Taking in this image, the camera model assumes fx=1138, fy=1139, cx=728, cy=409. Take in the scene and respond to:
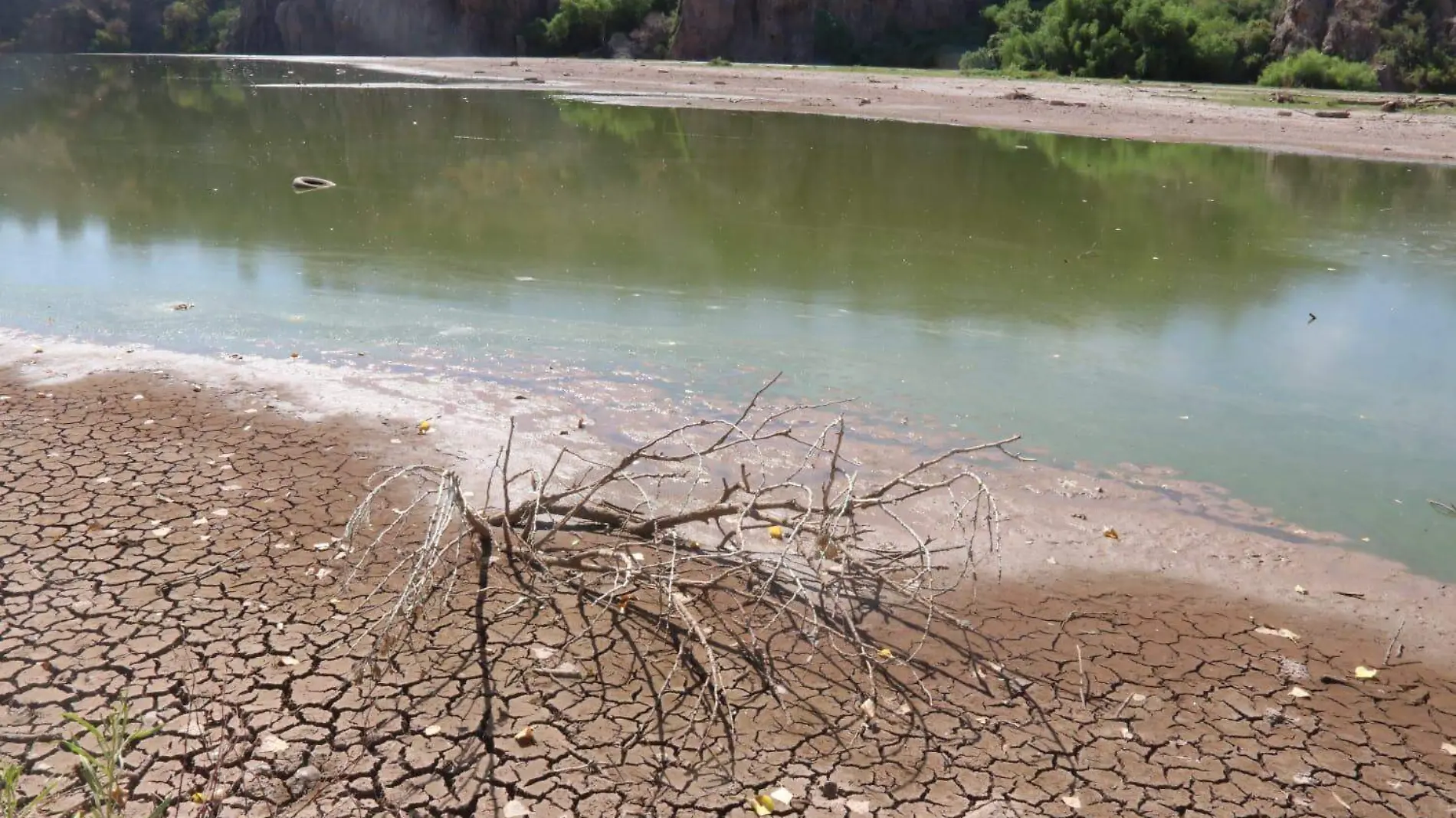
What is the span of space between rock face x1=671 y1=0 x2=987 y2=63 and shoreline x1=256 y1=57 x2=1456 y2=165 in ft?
40.2

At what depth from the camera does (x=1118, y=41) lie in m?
42.7

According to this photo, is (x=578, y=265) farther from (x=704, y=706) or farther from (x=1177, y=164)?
(x=1177, y=164)

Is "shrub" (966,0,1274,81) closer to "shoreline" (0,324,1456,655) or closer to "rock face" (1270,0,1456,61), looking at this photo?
"rock face" (1270,0,1456,61)

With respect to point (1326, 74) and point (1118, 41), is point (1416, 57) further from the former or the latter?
point (1118, 41)

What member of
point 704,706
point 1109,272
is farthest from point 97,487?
point 1109,272

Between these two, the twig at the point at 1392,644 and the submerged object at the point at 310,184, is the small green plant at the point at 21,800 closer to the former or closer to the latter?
the twig at the point at 1392,644

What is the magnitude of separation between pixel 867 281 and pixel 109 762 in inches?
335

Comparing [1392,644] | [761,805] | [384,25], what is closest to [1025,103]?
[1392,644]

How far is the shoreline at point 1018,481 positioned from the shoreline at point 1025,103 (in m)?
18.8

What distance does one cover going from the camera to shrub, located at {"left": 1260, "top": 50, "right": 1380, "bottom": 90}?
37188mm

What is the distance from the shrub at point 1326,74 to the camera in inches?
1464

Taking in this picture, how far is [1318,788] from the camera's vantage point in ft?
12.8

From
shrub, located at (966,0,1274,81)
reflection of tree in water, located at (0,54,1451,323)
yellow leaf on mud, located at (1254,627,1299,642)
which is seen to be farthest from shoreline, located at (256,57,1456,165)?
yellow leaf on mud, located at (1254,627,1299,642)

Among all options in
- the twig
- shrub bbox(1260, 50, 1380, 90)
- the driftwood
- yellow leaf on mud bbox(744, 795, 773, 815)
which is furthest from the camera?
shrub bbox(1260, 50, 1380, 90)
